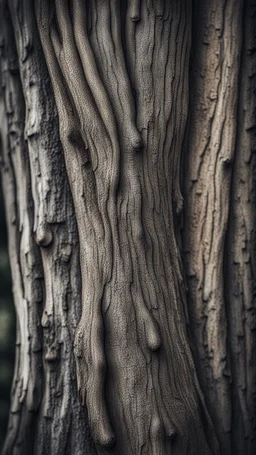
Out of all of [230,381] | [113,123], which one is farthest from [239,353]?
[113,123]

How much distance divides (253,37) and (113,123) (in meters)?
0.65

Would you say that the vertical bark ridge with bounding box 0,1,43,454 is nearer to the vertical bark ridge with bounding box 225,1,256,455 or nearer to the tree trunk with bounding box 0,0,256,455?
the tree trunk with bounding box 0,0,256,455

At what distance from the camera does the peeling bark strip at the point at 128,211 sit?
68.6 inches

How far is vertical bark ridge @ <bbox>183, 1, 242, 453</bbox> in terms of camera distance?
1921 mm

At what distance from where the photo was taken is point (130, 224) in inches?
70.0

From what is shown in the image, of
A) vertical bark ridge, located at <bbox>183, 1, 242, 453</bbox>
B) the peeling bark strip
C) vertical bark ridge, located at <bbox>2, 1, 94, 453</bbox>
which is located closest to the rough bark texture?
vertical bark ridge, located at <bbox>183, 1, 242, 453</bbox>

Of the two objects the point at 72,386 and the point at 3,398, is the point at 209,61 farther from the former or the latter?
the point at 3,398

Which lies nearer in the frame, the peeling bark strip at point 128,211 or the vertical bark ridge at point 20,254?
the peeling bark strip at point 128,211

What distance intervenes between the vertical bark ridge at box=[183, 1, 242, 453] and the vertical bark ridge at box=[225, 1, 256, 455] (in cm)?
4

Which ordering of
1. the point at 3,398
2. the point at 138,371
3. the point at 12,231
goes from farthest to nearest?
1. the point at 3,398
2. the point at 12,231
3. the point at 138,371

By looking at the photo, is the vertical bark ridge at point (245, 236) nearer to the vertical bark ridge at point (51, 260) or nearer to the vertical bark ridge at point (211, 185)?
the vertical bark ridge at point (211, 185)

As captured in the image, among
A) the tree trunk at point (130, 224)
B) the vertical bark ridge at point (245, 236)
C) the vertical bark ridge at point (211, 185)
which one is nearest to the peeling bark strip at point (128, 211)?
the tree trunk at point (130, 224)

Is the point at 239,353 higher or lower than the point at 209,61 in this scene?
lower

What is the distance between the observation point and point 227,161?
193 centimetres
